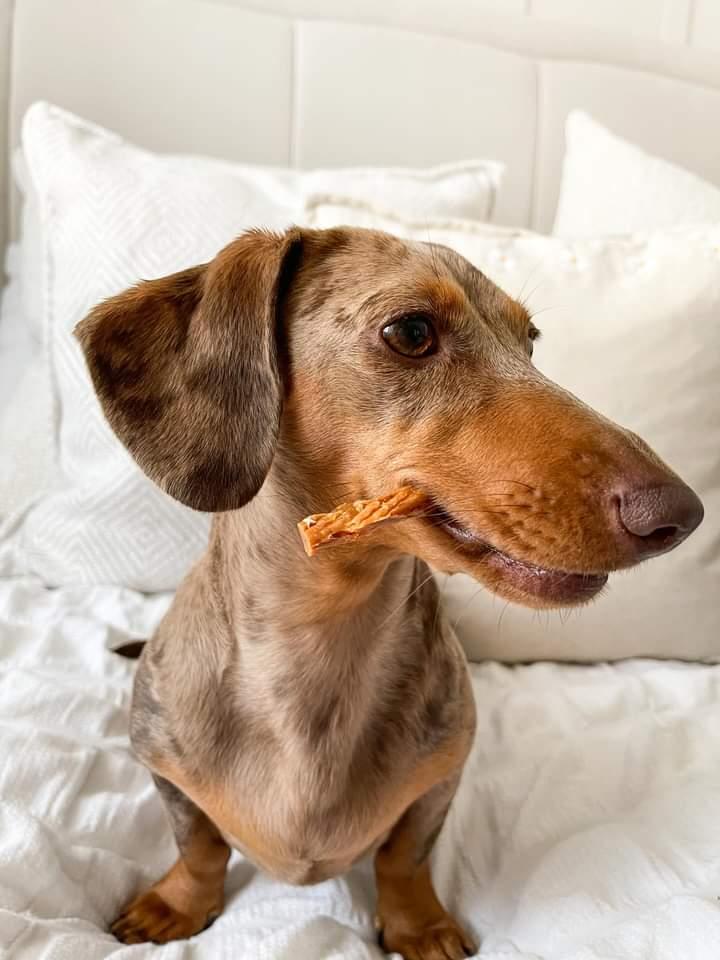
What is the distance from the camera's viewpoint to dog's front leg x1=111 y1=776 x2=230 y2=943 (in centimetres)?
92

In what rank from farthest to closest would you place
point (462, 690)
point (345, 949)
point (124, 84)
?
point (124, 84) → point (462, 690) → point (345, 949)

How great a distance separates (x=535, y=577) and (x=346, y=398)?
24 centimetres

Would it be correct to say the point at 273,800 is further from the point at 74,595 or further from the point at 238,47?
the point at 238,47

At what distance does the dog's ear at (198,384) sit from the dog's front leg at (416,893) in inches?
17.6

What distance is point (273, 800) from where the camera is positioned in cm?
87

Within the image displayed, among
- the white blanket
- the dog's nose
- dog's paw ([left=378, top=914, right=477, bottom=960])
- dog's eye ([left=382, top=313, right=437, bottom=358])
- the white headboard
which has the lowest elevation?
dog's paw ([left=378, top=914, right=477, bottom=960])

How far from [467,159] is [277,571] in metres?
1.33

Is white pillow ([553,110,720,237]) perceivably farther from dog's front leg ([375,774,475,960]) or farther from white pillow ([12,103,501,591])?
dog's front leg ([375,774,475,960])

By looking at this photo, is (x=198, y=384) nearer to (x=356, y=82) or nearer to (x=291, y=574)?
(x=291, y=574)

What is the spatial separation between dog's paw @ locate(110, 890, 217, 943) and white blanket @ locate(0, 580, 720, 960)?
2 centimetres

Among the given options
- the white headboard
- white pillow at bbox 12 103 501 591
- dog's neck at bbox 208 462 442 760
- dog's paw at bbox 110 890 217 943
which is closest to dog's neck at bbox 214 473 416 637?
dog's neck at bbox 208 462 442 760

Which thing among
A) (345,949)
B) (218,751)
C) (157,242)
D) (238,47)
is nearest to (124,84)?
(238,47)

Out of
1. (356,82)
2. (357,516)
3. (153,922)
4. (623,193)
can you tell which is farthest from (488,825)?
(356,82)

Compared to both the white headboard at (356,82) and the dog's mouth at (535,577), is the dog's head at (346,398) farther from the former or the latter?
the white headboard at (356,82)
